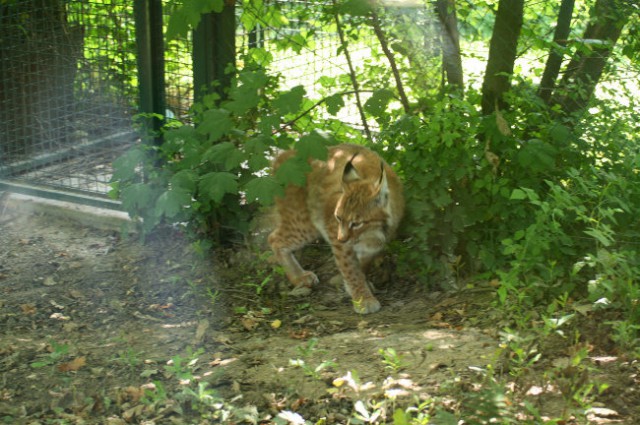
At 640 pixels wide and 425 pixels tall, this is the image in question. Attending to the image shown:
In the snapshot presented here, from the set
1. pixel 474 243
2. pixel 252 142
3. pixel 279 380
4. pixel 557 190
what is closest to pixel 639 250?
pixel 557 190

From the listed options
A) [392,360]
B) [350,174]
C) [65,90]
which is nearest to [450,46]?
[350,174]

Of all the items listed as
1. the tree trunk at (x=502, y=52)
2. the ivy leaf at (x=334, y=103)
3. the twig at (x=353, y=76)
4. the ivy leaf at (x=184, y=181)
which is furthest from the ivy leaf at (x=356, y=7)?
the ivy leaf at (x=184, y=181)

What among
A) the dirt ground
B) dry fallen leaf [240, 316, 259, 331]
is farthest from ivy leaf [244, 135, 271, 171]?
dry fallen leaf [240, 316, 259, 331]

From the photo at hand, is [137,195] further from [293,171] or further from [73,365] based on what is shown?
[73,365]

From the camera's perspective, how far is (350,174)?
532cm

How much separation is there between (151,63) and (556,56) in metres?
2.92

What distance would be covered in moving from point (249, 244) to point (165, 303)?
0.88 m

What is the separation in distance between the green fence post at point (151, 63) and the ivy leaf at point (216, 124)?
37.5 inches

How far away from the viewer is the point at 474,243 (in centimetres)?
521

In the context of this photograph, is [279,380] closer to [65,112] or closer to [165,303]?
[165,303]

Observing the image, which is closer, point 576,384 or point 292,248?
point 576,384

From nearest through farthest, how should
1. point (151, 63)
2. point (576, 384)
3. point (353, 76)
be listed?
point (576, 384) → point (353, 76) → point (151, 63)

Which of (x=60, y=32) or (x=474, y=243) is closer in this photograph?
(x=474, y=243)

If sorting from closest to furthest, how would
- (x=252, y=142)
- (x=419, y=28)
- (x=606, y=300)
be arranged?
(x=606, y=300), (x=252, y=142), (x=419, y=28)
